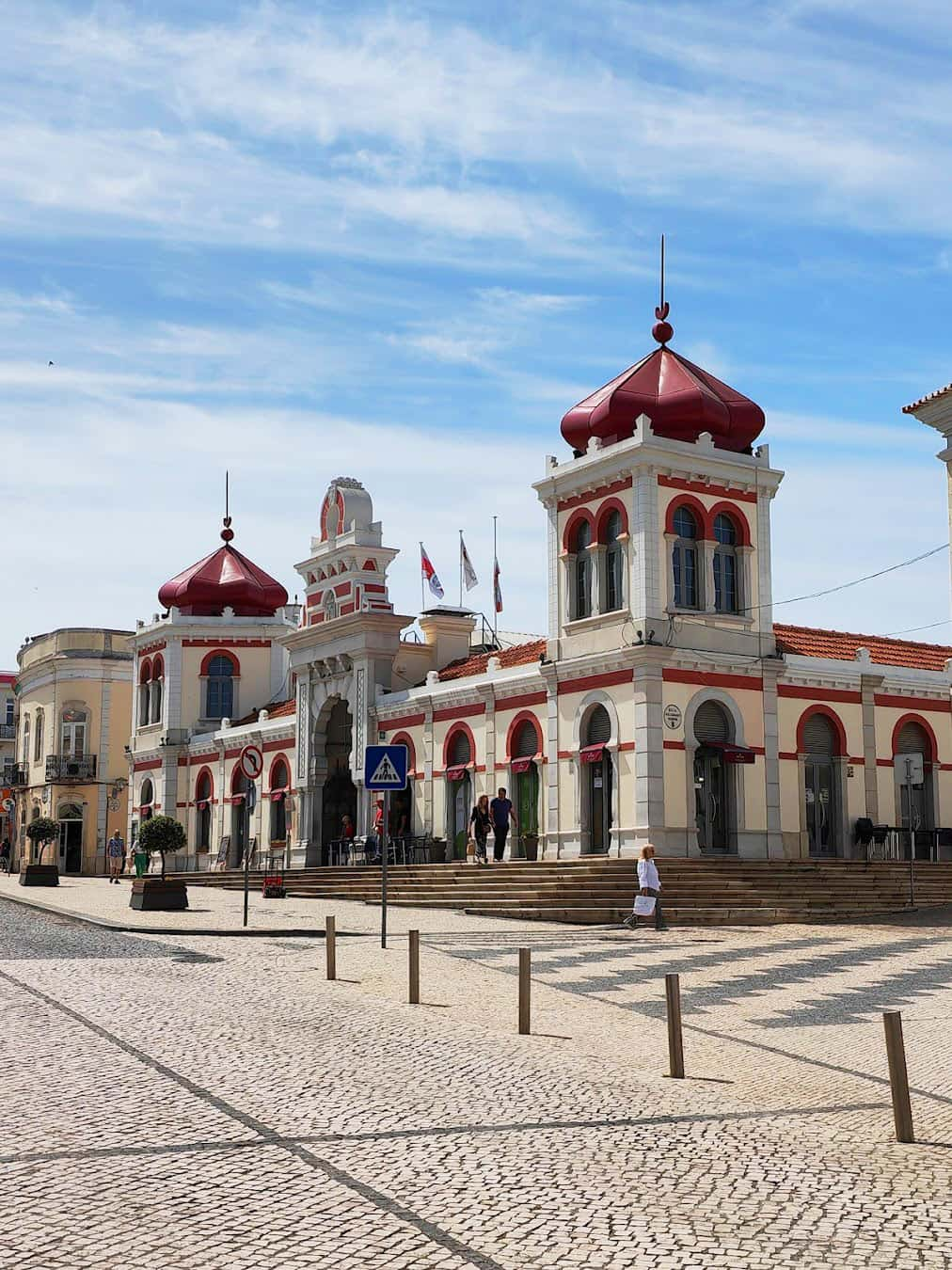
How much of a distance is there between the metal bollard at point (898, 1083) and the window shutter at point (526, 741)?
84.7 ft

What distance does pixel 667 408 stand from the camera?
1298 inches

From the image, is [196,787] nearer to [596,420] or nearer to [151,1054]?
[596,420]

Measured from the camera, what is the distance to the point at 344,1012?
12820mm

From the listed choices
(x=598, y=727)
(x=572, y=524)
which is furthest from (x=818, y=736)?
(x=572, y=524)

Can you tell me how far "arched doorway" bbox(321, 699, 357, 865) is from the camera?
43219 millimetres

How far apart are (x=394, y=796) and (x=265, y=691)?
14.2 meters

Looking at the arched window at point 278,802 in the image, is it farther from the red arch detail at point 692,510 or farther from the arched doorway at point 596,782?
the red arch detail at point 692,510

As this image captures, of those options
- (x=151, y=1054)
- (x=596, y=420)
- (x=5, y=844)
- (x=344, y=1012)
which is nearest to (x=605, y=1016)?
(x=344, y=1012)

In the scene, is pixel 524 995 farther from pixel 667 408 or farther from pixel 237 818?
pixel 237 818

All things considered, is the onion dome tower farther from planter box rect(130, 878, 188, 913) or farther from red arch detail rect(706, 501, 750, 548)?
planter box rect(130, 878, 188, 913)

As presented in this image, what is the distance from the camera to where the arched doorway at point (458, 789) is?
122 ft

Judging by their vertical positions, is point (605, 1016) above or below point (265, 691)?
below

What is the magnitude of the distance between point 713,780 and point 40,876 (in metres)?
16.9

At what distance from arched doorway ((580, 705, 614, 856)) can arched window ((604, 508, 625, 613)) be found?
2399 millimetres
